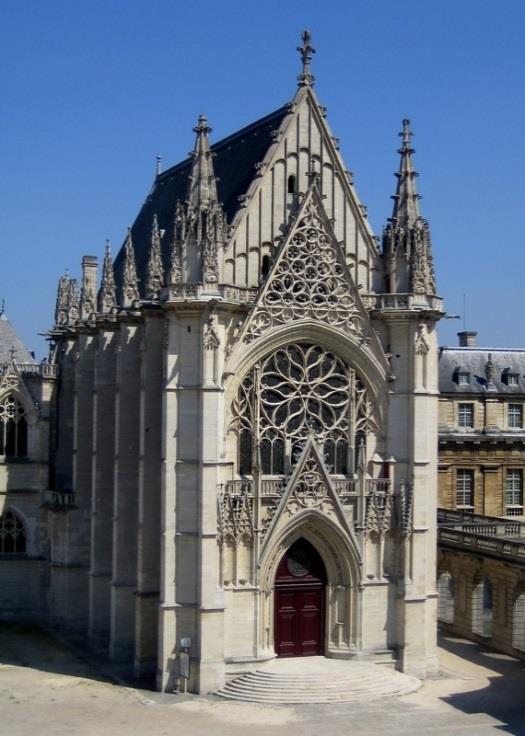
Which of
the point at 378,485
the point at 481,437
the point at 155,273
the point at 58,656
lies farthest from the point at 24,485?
the point at 481,437

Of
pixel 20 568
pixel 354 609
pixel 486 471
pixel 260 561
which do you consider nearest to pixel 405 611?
pixel 354 609

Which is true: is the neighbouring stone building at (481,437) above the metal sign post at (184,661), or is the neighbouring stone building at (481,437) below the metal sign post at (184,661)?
above

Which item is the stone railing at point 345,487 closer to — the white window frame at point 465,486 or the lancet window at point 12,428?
the lancet window at point 12,428

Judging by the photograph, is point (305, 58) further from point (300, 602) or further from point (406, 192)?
point (300, 602)

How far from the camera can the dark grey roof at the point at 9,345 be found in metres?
58.0

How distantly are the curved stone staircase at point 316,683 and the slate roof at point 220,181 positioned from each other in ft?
53.1

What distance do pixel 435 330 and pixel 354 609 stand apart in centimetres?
1066

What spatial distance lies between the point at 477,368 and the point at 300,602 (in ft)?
101

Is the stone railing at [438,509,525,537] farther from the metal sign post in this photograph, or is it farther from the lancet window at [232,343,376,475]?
the metal sign post

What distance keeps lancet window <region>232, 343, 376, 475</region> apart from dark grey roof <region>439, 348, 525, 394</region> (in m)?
25.9

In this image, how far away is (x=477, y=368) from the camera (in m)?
68.4

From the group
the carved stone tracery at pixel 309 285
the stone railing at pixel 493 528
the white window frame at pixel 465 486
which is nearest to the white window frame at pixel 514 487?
the white window frame at pixel 465 486

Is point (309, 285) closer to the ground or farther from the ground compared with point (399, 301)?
farther from the ground

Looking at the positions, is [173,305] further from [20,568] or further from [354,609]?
[20,568]
